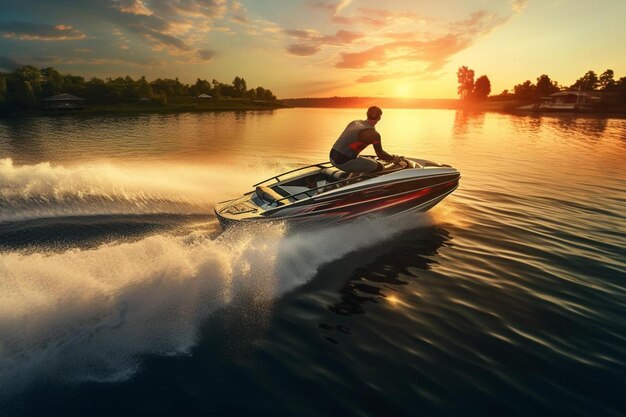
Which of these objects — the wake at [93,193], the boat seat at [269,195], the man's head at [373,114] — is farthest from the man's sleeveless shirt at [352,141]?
the wake at [93,193]

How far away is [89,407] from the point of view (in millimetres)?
3971

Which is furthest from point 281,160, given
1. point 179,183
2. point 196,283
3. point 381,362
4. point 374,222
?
point 381,362

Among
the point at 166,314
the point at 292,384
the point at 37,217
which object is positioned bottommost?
the point at 292,384

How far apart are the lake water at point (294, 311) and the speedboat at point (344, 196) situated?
50cm

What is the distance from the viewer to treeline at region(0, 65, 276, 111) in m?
87.9

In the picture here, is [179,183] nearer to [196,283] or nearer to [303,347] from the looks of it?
[196,283]

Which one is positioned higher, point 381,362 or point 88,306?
point 88,306

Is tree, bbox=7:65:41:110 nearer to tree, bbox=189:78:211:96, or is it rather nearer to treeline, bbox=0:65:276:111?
treeline, bbox=0:65:276:111

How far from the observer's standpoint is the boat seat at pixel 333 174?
9.26 m

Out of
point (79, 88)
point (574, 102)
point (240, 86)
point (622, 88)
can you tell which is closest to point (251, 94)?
point (240, 86)

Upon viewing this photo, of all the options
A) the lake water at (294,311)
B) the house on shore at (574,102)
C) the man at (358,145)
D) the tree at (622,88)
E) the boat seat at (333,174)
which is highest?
the tree at (622,88)

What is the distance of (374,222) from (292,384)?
5538mm

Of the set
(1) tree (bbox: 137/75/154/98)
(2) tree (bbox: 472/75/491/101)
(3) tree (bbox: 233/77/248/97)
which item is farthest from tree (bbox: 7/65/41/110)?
(2) tree (bbox: 472/75/491/101)

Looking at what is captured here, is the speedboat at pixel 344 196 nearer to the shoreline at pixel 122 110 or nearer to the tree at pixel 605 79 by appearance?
the shoreline at pixel 122 110
